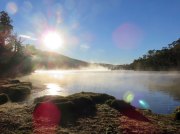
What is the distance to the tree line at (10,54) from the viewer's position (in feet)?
318

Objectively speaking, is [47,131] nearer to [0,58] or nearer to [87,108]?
[87,108]

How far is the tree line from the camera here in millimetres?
96875

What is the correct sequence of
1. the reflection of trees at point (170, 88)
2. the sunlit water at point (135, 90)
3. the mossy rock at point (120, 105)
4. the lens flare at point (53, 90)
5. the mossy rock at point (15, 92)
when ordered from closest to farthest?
the mossy rock at point (120, 105)
the sunlit water at point (135, 90)
the mossy rock at point (15, 92)
the reflection of trees at point (170, 88)
the lens flare at point (53, 90)

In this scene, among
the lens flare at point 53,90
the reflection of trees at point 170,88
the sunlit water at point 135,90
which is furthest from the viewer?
the lens flare at point 53,90

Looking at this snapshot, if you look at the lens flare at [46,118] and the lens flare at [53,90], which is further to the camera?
the lens flare at [53,90]

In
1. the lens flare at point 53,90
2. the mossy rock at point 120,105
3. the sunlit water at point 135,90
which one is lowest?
the lens flare at point 53,90

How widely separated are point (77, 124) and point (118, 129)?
332cm

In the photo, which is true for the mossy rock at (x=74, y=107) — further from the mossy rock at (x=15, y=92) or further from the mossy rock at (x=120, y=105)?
the mossy rock at (x=15, y=92)

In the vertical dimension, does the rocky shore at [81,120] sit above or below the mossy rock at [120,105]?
below

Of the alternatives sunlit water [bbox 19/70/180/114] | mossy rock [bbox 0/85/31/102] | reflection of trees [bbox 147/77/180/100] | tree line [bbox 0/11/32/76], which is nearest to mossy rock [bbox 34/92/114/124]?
sunlit water [bbox 19/70/180/114]

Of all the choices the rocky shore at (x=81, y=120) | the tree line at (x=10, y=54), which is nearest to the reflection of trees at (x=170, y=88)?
the rocky shore at (x=81, y=120)

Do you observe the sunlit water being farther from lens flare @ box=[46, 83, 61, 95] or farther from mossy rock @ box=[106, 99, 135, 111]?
mossy rock @ box=[106, 99, 135, 111]

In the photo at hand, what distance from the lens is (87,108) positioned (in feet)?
88.6

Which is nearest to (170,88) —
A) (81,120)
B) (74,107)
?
(74,107)
